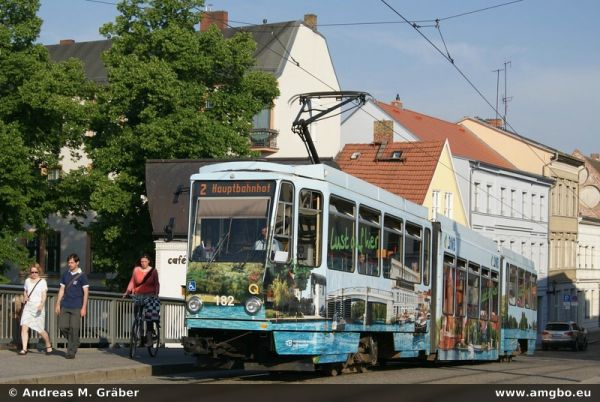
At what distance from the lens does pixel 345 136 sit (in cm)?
6806

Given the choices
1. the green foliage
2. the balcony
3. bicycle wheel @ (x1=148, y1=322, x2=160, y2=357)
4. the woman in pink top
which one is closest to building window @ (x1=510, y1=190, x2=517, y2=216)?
the balcony

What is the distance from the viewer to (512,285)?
3172 centimetres

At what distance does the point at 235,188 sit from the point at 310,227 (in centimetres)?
124

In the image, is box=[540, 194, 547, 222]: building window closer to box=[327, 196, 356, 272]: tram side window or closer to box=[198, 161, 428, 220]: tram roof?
box=[198, 161, 428, 220]: tram roof

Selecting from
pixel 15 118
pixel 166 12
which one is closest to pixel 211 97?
pixel 166 12

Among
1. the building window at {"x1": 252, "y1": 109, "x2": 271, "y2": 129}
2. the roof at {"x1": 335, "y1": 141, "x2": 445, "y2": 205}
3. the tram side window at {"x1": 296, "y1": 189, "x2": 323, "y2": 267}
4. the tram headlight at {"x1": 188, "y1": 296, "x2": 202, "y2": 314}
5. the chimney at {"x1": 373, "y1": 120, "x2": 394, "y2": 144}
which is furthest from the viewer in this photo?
the chimney at {"x1": 373, "y1": 120, "x2": 394, "y2": 144}

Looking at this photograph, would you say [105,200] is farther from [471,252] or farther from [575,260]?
[575,260]

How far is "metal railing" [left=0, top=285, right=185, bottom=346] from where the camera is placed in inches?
828

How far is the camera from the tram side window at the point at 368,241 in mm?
18844

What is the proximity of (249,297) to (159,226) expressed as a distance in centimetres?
1555

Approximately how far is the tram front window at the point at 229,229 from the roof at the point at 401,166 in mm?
39018

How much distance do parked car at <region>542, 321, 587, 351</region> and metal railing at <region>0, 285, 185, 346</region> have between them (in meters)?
36.0

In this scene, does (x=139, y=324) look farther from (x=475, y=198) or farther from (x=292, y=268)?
(x=475, y=198)

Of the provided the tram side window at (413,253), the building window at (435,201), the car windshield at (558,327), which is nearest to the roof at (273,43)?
the building window at (435,201)
